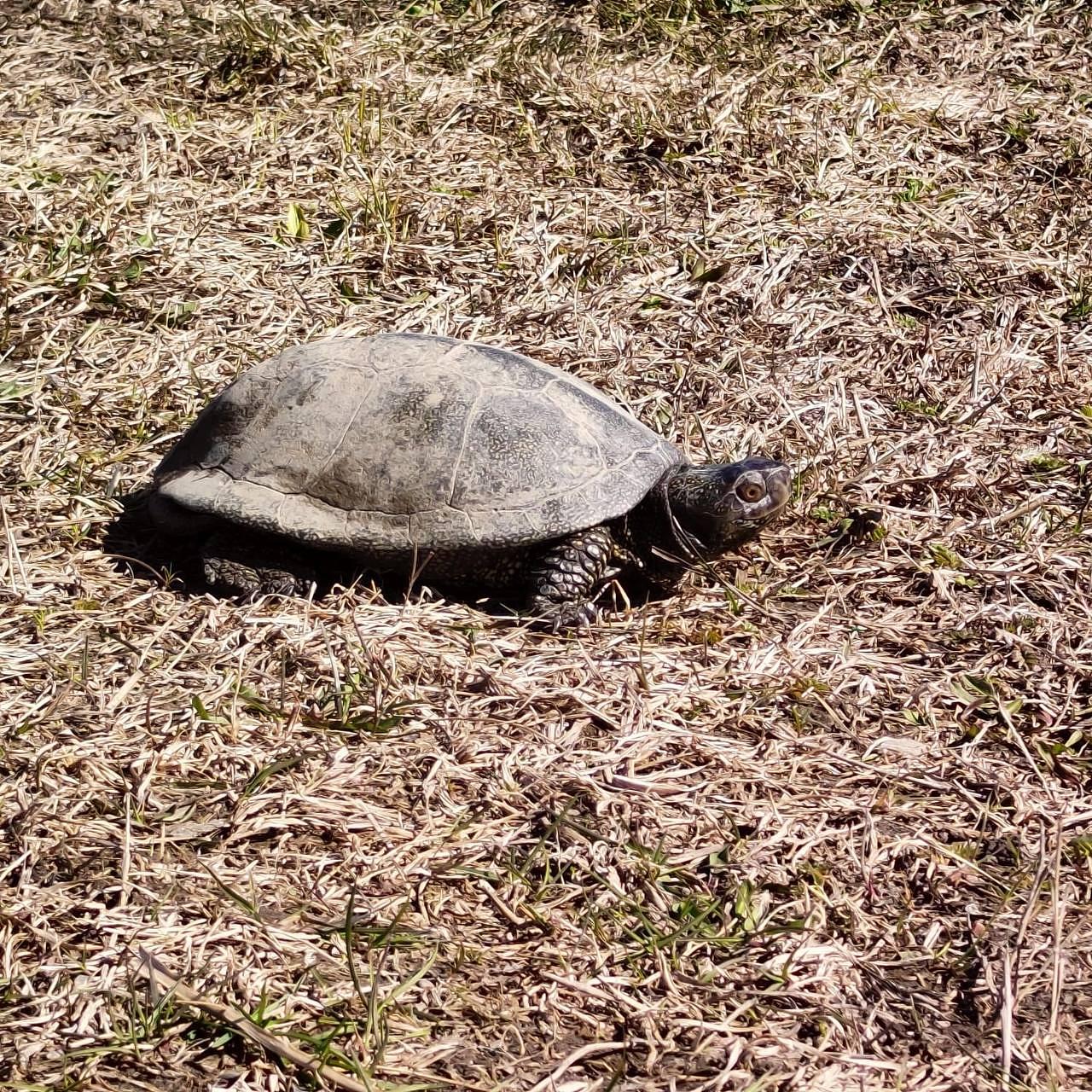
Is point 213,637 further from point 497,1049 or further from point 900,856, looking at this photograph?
point 900,856

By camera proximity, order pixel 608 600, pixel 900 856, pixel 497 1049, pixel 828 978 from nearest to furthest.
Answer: pixel 497 1049
pixel 828 978
pixel 900 856
pixel 608 600

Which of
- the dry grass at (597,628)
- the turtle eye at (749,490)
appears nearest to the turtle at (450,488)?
the turtle eye at (749,490)

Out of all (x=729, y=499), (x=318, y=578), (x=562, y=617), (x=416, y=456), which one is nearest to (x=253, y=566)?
(x=318, y=578)

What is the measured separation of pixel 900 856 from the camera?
299 centimetres

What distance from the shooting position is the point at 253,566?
3.97 metres

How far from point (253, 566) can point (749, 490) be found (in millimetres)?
1598

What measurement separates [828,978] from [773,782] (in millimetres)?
618

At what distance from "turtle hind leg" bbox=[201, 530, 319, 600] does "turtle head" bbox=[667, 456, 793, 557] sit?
3.99ft

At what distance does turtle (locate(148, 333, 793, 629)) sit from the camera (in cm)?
383

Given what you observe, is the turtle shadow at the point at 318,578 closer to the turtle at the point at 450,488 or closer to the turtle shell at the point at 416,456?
the turtle at the point at 450,488

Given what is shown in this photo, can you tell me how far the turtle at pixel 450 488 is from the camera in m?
3.83

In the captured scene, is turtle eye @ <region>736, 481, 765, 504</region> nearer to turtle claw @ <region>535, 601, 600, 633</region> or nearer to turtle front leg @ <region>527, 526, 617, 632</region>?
turtle front leg @ <region>527, 526, 617, 632</region>

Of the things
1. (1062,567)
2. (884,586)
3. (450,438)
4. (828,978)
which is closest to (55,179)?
(450,438)

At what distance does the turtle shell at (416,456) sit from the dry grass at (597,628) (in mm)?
301
